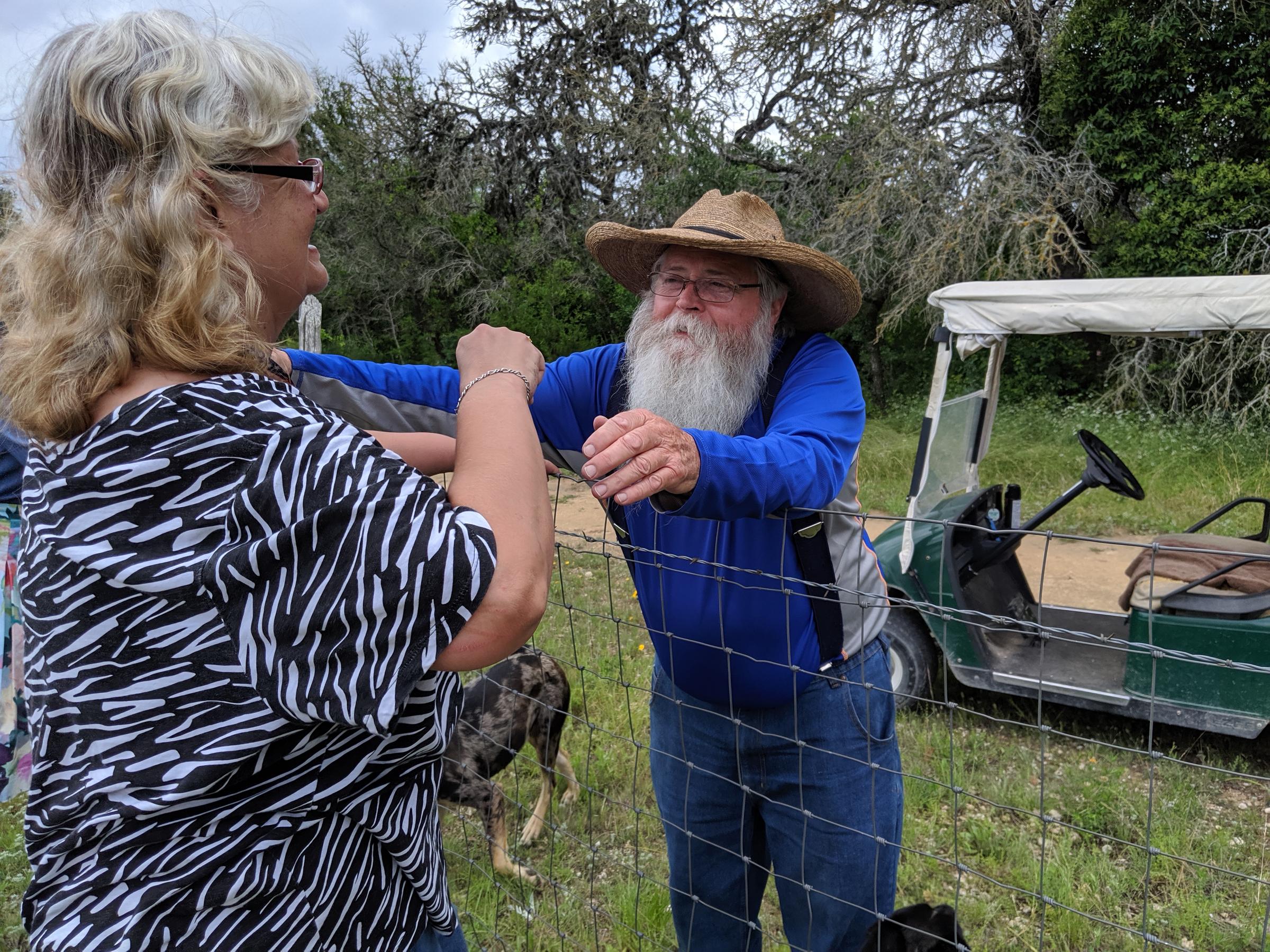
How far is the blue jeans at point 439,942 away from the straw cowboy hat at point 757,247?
5.02 ft

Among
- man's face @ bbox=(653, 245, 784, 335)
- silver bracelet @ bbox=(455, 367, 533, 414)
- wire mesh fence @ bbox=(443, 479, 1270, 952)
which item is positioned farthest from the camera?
wire mesh fence @ bbox=(443, 479, 1270, 952)

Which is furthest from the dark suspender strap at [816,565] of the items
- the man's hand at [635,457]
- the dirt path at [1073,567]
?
the dirt path at [1073,567]

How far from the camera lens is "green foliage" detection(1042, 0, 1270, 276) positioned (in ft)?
38.9

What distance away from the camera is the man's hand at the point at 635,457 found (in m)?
1.23

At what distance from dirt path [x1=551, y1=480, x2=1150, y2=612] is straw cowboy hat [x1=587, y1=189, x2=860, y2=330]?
3.12 metres

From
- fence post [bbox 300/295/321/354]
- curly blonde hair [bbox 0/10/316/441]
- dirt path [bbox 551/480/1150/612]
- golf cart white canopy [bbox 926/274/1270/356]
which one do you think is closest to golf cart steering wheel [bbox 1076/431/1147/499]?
golf cart white canopy [bbox 926/274/1270/356]

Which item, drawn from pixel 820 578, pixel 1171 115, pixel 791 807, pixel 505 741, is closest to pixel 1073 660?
pixel 505 741

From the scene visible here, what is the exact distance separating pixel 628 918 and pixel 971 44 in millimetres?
14083

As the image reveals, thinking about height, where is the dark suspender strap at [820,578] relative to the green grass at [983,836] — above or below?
above

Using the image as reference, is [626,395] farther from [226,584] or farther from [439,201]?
[439,201]

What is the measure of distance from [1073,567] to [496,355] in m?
7.20

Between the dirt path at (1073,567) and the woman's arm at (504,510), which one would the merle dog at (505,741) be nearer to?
the dirt path at (1073,567)

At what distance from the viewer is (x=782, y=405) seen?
184 centimetres

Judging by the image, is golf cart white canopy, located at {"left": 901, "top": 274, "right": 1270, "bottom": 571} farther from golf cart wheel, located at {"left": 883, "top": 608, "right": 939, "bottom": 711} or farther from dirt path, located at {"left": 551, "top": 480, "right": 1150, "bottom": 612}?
dirt path, located at {"left": 551, "top": 480, "right": 1150, "bottom": 612}
